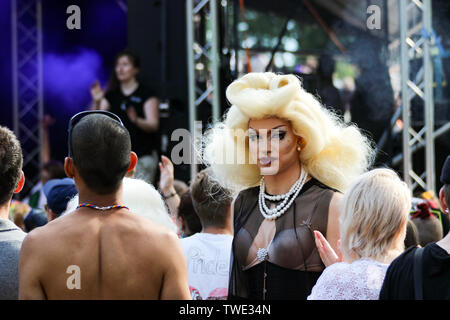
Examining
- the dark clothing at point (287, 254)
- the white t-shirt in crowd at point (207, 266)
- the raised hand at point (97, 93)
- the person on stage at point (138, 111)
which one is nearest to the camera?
the dark clothing at point (287, 254)

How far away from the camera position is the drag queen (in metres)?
2.69

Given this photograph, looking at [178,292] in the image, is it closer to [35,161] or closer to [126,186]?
[126,186]

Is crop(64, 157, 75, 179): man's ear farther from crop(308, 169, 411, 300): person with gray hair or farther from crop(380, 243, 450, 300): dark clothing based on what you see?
crop(380, 243, 450, 300): dark clothing

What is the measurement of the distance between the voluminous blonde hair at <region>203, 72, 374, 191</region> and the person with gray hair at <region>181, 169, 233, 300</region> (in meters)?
0.18

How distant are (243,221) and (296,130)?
1.66 feet

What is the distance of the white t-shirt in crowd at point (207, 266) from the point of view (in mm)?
3080

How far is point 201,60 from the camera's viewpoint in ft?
19.9

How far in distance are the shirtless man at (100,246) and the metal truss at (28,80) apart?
808 cm

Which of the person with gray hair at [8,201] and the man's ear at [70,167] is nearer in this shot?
the man's ear at [70,167]

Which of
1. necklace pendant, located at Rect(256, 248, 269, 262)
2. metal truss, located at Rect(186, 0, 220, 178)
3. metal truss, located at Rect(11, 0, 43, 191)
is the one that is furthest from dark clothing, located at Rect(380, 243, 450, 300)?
metal truss, located at Rect(11, 0, 43, 191)

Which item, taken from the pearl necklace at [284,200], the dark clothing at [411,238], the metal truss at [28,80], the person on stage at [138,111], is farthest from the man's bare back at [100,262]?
the metal truss at [28,80]

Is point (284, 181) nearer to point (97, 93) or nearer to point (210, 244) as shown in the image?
point (210, 244)

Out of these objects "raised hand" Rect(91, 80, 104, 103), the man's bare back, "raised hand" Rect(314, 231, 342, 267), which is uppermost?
"raised hand" Rect(91, 80, 104, 103)

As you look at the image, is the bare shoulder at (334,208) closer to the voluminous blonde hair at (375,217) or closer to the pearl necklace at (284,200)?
the pearl necklace at (284,200)
